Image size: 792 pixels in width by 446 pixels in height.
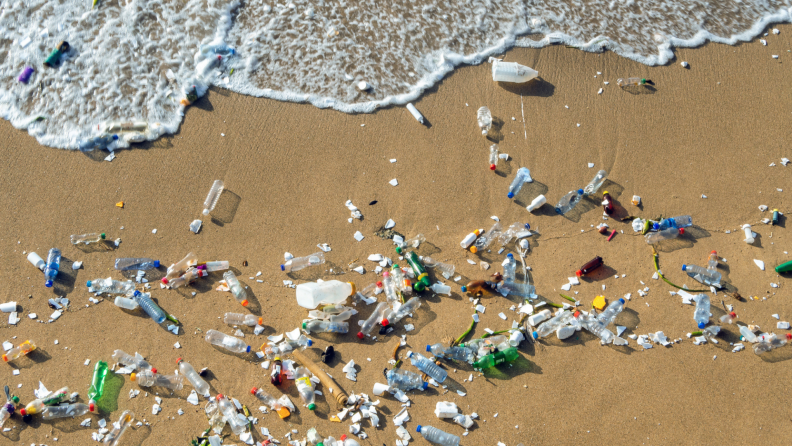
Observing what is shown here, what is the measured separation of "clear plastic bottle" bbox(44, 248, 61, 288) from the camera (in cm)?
420

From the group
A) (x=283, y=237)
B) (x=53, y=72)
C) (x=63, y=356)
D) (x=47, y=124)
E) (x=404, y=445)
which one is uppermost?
(x=53, y=72)

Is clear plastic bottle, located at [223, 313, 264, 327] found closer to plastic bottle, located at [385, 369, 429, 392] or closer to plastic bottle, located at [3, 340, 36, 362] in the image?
plastic bottle, located at [385, 369, 429, 392]

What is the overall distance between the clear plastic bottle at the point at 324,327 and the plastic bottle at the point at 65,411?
5.97 feet

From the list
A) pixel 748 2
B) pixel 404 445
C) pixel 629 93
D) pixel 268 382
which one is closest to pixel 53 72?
pixel 268 382

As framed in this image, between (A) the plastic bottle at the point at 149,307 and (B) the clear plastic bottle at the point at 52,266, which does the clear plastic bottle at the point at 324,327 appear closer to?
(A) the plastic bottle at the point at 149,307

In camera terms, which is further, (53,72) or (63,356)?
(53,72)

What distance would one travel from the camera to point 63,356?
3934 millimetres

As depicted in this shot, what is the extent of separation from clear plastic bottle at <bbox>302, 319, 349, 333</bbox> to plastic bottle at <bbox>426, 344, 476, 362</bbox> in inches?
29.9

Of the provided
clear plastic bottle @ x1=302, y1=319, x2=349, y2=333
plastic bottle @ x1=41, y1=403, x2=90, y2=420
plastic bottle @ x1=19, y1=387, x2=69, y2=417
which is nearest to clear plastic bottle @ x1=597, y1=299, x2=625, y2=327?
clear plastic bottle @ x1=302, y1=319, x2=349, y2=333

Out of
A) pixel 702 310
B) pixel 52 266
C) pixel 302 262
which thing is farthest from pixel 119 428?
pixel 702 310

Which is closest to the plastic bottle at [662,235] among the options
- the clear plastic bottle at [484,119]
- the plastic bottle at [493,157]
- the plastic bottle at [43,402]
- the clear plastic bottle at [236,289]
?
the plastic bottle at [493,157]

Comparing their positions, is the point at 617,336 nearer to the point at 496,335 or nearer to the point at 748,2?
the point at 496,335

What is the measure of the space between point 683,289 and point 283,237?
3.63 metres

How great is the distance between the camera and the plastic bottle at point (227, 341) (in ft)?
12.8
